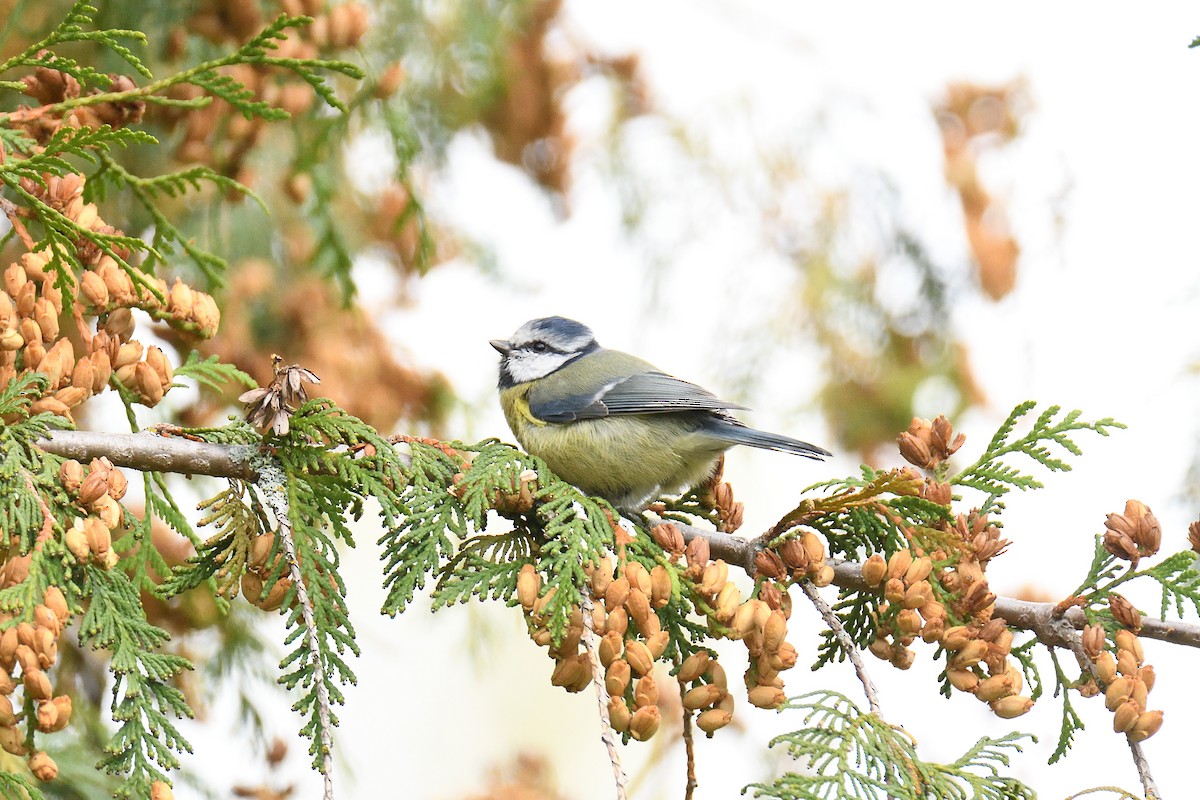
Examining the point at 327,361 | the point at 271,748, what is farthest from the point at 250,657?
the point at 327,361

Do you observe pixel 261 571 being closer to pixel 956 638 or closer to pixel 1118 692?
pixel 956 638

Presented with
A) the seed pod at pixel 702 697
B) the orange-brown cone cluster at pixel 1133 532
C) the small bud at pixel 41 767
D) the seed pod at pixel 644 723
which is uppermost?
the orange-brown cone cluster at pixel 1133 532

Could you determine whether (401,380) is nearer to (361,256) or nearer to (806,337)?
(361,256)

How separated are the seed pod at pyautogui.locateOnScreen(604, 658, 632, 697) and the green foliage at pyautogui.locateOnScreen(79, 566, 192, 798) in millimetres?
494

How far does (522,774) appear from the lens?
3416 mm

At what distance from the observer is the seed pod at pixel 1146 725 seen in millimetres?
1601

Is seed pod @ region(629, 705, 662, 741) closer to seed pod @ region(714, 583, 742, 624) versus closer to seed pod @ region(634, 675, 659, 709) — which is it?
seed pod @ region(634, 675, 659, 709)

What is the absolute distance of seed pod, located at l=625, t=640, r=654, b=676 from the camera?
1.46 metres

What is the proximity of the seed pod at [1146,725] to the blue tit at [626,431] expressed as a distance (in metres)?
0.85

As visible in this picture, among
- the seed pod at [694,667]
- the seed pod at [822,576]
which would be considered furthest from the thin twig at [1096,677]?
the seed pod at [694,667]

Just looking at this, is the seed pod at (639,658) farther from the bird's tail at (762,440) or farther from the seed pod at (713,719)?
the bird's tail at (762,440)

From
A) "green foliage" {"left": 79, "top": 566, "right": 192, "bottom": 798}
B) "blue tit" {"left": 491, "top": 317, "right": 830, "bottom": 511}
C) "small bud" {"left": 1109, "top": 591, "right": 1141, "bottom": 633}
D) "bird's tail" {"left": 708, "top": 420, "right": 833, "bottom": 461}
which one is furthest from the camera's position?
"blue tit" {"left": 491, "top": 317, "right": 830, "bottom": 511}

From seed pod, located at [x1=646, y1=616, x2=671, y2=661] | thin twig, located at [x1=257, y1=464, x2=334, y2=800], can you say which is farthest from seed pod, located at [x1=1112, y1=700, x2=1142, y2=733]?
thin twig, located at [x1=257, y1=464, x2=334, y2=800]

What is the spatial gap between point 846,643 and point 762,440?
2.92 feet
